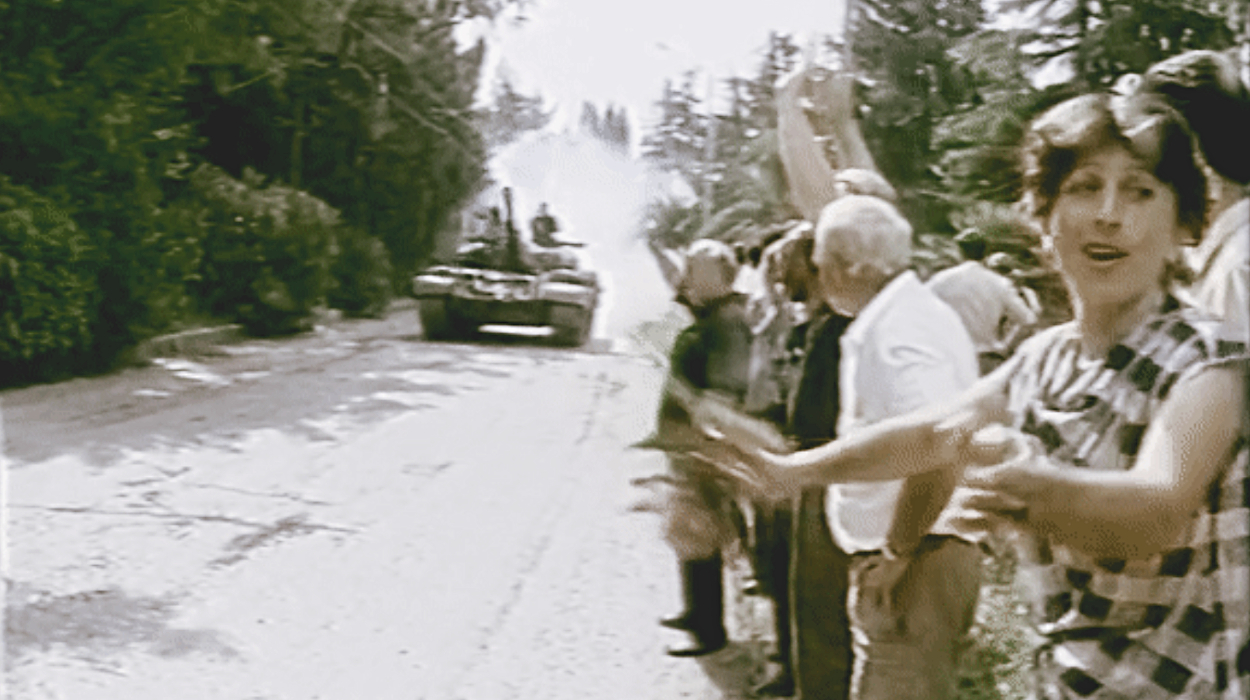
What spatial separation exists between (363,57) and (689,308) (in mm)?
1304

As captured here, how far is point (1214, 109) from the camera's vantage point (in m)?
0.98

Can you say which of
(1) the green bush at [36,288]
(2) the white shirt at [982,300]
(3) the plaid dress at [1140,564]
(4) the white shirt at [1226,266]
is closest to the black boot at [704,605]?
(2) the white shirt at [982,300]

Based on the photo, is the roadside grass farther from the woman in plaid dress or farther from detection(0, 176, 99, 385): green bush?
detection(0, 176, 99, 385): green bush

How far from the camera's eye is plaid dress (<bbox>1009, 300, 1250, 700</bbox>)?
0.89m

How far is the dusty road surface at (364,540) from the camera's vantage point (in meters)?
2.67

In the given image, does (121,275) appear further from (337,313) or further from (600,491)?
(600,491)

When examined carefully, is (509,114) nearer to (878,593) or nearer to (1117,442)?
(878,593)

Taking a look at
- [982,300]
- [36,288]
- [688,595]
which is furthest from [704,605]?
[36,288]

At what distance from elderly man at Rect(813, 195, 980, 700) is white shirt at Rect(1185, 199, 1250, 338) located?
32 cm

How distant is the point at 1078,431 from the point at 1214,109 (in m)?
0.28

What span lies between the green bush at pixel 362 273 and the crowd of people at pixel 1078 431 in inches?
61.5

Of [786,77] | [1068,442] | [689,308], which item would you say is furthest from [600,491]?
[1068,442]

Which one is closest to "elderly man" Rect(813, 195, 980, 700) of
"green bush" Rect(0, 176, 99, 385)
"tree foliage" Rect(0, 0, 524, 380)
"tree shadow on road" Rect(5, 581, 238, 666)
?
"tree foliage" Rect(0, 0, 524, 380)

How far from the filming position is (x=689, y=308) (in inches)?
75.7
